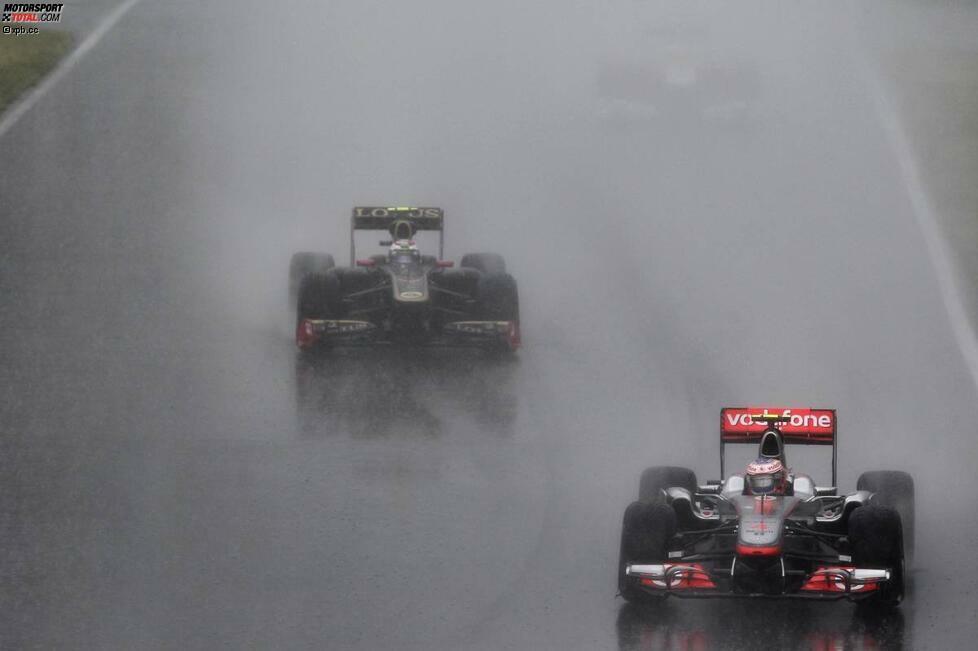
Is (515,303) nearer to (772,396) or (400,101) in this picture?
(772,396)

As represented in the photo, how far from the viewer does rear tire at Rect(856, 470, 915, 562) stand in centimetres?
1648

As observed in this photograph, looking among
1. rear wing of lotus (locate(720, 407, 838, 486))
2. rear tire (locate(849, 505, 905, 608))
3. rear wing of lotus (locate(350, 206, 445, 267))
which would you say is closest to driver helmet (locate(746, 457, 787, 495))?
rear tire (locate(849, 505, 905, 608))

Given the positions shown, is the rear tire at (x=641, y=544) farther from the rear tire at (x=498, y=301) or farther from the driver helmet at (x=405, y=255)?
the driver helmet at (x=405, y=255)

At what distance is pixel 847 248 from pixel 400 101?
10.3m

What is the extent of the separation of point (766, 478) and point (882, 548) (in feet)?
3.78

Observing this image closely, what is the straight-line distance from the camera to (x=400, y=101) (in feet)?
115

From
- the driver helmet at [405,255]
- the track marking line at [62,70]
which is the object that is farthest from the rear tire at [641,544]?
the track marking line at [62,70]

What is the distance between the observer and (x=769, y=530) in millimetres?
15078

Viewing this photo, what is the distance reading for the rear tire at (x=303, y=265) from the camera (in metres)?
24.4

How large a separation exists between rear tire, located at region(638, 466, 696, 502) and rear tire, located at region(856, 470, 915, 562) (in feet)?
4.77

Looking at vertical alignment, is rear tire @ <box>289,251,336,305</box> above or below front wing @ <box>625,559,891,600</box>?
above

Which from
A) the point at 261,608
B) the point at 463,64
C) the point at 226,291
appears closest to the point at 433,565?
the point at 261,608

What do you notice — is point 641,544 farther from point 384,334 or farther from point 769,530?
point 384,334

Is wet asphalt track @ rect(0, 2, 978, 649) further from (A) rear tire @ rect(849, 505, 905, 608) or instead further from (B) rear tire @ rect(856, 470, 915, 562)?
(B) rear tire @ rect(856, 470, 915, 562)
